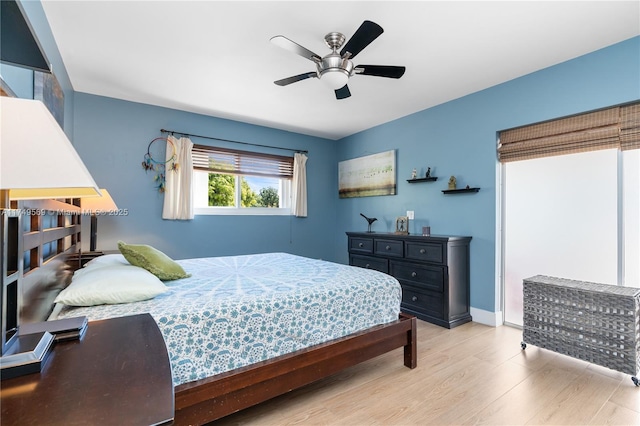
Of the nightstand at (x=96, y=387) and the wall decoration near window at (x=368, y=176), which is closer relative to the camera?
the nightstand at (x=96, y=387)

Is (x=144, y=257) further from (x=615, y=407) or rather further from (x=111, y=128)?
(x=615, y=407)

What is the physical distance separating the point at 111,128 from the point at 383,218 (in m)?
3.72

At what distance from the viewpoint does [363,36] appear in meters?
1.88

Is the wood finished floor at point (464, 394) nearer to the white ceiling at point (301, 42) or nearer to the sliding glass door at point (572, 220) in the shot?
the sliding glass door at point (572, 220)

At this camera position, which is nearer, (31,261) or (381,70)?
(31,261)

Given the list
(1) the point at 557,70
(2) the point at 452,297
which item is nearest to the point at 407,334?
(2) the point at 452,297

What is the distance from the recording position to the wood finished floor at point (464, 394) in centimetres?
171

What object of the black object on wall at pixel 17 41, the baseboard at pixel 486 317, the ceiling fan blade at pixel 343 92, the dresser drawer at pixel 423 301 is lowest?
the baseboard at pixel 486 317

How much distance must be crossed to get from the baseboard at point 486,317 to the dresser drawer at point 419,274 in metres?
0.53

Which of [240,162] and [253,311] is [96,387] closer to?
[253,311]

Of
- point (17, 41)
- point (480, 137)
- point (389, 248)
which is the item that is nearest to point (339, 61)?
point (17, 41)

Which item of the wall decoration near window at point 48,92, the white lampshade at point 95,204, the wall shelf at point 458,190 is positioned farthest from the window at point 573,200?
the white lampshade at point 95,204

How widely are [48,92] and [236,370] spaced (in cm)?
215

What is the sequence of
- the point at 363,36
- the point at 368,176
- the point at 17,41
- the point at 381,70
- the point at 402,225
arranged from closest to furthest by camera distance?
the point at 17,41 < the point at 363,36 < the point at 381,70 < the point at 402,225 < the point at 368,176
